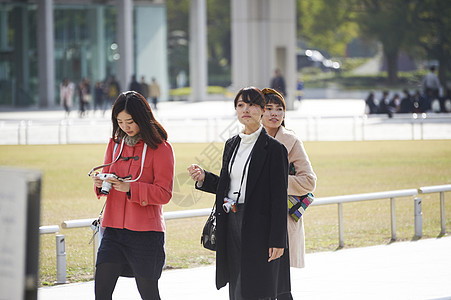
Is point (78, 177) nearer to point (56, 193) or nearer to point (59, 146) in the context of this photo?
point (56, 193)

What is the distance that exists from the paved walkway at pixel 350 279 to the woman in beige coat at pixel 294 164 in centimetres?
154

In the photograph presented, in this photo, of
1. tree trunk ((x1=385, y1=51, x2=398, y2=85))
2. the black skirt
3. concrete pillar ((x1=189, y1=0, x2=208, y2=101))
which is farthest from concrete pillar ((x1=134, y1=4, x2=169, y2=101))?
the black skirt

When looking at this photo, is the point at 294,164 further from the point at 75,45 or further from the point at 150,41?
the point at 150,41

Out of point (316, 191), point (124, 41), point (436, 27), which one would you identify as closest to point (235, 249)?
point (316, 191)

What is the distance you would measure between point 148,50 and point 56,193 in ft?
119

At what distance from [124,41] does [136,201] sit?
40.6 metres

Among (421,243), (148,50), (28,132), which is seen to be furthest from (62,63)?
(421,243)

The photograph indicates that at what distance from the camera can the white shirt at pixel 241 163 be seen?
17.6ft

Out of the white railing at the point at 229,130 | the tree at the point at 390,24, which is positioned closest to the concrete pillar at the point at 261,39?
the white railing at the point at 229,130

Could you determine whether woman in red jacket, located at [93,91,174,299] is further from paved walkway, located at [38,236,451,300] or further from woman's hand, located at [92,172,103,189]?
paved walkway, located at [38,236,451,300]

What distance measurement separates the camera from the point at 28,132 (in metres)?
24.6

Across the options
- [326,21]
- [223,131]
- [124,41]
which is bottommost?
[223,131]

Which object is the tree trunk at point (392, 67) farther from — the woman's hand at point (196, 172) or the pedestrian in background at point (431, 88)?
the woman's hand at point (196, 172)

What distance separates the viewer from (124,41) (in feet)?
149
